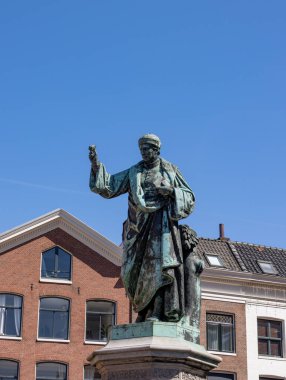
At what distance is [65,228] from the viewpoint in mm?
34438

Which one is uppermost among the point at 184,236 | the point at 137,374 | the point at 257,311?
the point at 257,311

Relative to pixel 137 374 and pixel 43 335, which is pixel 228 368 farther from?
pixel 137 374

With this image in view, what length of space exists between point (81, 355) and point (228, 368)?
6229 millimetres

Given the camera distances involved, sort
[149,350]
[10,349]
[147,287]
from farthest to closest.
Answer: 1. [10,349]
2. [147,287]
3. [149,350]

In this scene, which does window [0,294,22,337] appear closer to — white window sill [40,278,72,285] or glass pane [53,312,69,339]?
white window sill [40,278,72,285]

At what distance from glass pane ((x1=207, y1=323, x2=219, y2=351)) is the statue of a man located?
2487cm

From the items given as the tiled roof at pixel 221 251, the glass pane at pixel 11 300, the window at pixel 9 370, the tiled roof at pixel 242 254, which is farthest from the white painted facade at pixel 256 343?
the glass pane at pixel 11 300

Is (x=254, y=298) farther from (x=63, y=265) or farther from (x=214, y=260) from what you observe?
(x=63, y=265)

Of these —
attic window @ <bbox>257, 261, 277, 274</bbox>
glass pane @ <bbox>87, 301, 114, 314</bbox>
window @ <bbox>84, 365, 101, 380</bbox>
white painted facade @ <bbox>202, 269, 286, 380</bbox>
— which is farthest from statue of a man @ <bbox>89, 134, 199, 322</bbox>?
attic window @ <bbox>257, 261, 277, 274</bbox>

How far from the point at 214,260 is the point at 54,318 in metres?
7.72

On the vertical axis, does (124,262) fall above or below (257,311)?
below

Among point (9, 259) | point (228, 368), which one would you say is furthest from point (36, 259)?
point (228, 368)

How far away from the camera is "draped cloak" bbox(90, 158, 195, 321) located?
29.1 ft

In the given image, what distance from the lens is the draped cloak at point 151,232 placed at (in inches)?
350
